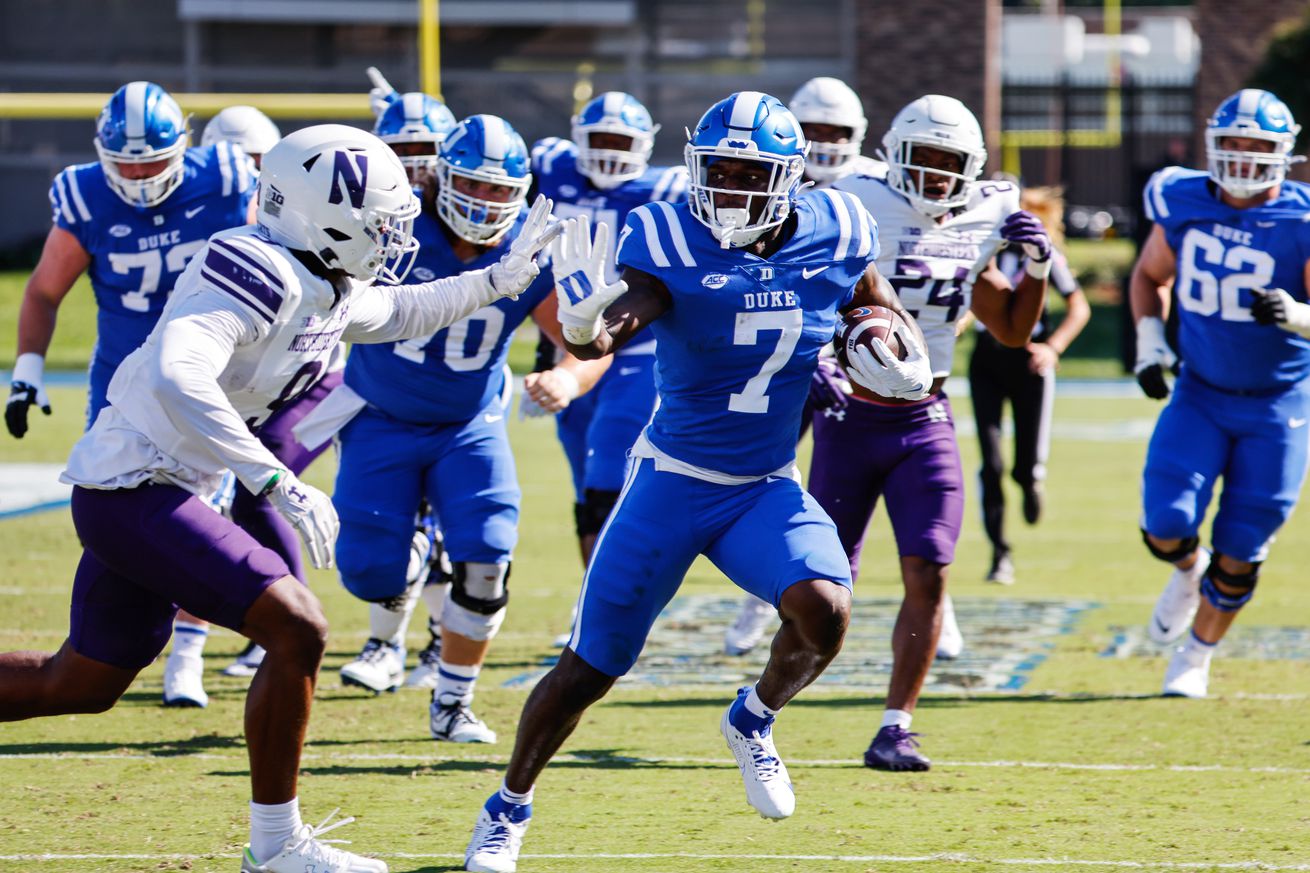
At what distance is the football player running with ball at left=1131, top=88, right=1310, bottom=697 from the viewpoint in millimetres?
6215

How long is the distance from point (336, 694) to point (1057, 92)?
24.7 m

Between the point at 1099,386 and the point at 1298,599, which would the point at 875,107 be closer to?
the point at 1099,386

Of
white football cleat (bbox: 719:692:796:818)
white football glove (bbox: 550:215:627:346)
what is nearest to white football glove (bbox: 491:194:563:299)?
white football glove (bbox: 550:215:627:346)

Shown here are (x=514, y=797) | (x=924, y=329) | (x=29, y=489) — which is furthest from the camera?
(x=29, y=489)

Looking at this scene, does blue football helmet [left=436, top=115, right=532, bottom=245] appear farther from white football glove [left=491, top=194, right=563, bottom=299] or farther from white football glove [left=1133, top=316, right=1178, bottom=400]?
white football glove [left=1133, top=316, right=1178, bottom=400]

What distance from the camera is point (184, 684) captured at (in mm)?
6043

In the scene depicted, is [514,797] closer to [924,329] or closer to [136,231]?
[924,329]

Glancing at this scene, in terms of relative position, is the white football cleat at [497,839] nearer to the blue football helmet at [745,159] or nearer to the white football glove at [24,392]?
the blue football helmet at [745,159]

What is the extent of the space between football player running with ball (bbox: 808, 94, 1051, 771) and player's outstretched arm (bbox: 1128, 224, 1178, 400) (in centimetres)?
88

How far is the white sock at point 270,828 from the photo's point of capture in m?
4.04

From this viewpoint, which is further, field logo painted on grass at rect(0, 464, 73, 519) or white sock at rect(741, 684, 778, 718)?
field logo painted on grass at rect(0, 464, 73, 519)

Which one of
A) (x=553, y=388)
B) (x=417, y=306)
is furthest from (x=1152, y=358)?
(x=417, y=306)

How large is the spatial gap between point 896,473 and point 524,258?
1.53 m

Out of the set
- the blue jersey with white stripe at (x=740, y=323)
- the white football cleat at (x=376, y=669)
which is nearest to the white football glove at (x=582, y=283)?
the blue jersey with white stripe at (x=740, y=323)
